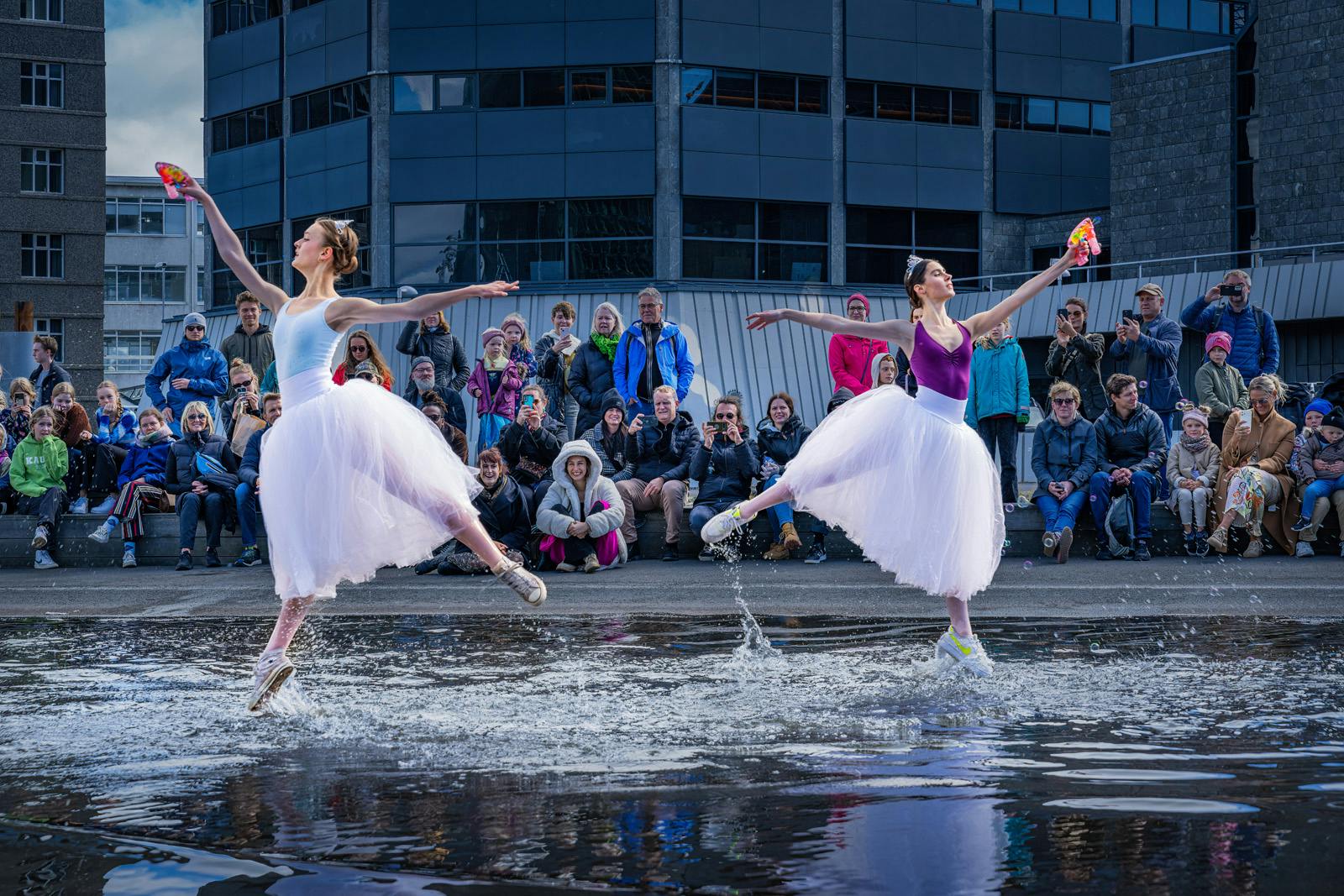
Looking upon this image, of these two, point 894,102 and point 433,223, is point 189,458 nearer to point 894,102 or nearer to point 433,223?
point 433,223

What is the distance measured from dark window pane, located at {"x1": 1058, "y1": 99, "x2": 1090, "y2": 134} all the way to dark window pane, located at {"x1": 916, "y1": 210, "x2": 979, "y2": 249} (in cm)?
416

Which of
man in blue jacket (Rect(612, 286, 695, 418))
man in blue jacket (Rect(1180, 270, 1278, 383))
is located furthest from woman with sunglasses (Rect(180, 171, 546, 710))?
man in blue jacket (Rect(1180, 270, 1278, 383))

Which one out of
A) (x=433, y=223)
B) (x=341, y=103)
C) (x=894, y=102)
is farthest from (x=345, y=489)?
(x=894, y=102)

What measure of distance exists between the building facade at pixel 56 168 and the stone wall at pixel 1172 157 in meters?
42.3

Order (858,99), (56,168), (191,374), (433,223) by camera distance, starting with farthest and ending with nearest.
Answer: (56,168) < (858,99) < (433,223) < (191,374)

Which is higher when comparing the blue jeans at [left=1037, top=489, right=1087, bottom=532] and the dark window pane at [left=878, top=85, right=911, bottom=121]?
the dark window pane at [left=878, top=85, right=911, bottom=121]

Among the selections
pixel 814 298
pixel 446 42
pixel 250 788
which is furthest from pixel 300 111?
pixel 250 788

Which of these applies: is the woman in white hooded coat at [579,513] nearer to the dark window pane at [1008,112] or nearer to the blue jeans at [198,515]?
the blue jeans at [198,515]

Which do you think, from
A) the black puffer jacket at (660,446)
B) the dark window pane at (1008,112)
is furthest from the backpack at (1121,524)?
the dark window pane at (1008,112)

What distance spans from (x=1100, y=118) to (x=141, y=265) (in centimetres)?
6392

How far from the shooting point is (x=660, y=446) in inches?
608

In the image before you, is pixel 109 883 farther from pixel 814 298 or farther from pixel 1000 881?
pixel 814 298

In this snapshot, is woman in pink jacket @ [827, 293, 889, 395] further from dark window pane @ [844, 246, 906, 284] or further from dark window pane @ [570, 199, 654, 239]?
dark window pane @ [844, 246, 906, 284]

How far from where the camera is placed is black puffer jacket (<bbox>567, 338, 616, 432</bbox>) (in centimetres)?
1648
